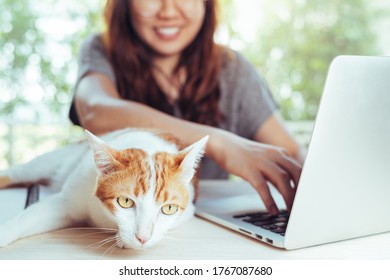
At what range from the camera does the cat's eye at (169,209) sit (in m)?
0.55

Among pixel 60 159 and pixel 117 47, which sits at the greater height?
pixel 117 47

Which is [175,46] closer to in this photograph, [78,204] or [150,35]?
[150,35]

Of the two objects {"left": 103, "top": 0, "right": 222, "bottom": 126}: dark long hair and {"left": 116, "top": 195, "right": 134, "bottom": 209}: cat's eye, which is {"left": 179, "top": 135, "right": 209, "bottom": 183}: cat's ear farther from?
{"left": 103, "top": 0, "right": 222, "bottom": 126}: dark long hair

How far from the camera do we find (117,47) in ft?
3.61

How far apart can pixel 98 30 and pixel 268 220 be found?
207cm

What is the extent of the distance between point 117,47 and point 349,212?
718mm

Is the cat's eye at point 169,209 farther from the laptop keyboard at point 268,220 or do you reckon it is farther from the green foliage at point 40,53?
the green foliage at point 40,53

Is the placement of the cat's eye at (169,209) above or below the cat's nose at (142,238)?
above

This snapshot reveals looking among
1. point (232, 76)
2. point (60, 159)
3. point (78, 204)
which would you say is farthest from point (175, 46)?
point (78, 204)

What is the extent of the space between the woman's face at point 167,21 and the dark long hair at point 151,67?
1.2 inches

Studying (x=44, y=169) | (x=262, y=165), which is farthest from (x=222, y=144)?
(x=44, y=169)

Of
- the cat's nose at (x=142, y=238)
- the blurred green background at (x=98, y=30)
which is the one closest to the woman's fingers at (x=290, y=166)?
the cat's nose at (x=142, y=238)

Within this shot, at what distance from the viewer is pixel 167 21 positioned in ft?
3.39

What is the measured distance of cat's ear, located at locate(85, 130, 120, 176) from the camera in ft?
1.74
